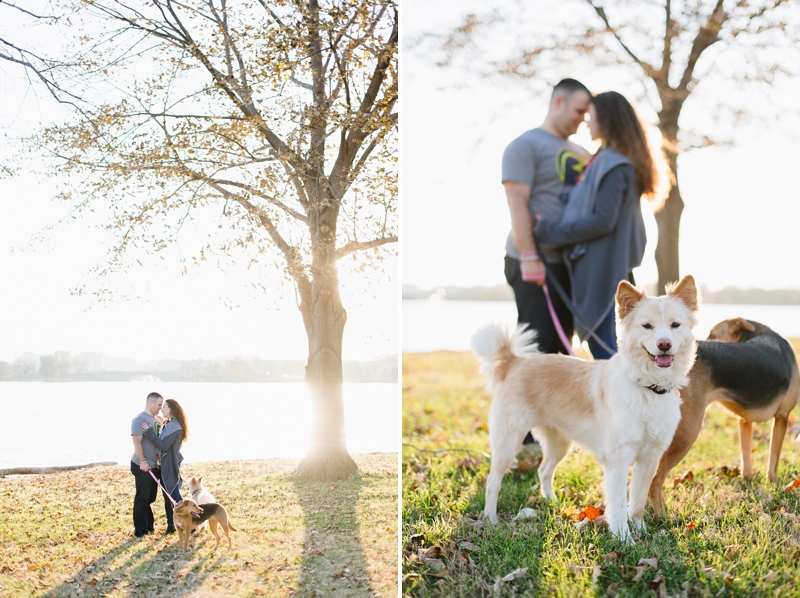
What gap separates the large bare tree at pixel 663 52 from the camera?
3.12 m

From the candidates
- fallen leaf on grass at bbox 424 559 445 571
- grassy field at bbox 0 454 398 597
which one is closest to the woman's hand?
grassy field at bbox 0 454 398 597

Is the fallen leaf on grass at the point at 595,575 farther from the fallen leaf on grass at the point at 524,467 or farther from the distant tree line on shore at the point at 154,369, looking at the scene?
the distant tree line on shore at the point at 154,369

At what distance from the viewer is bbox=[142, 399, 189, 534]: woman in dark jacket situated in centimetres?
253

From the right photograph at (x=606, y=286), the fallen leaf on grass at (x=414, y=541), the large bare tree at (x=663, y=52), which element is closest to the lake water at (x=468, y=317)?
the right photograph at (x=606, y=286)

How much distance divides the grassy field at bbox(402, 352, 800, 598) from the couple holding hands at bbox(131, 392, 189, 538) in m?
0.98

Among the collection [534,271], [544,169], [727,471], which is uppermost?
[544,169]

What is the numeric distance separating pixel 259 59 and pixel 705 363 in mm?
2282

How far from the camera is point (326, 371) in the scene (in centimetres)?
279

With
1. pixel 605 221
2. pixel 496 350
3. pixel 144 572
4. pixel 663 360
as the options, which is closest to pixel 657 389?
pixel 663 360

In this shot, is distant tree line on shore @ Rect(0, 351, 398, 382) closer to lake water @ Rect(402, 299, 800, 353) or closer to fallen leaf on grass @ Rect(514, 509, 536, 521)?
lake water @ Rect(402, 299, 800, 353)

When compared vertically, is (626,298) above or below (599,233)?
below

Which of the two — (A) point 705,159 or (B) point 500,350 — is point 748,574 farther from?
(A) point 705,159

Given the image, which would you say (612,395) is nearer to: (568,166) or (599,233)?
(599,233)

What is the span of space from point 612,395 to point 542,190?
41.6 inches
